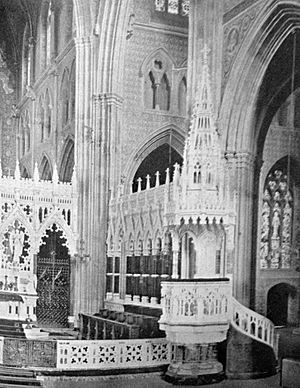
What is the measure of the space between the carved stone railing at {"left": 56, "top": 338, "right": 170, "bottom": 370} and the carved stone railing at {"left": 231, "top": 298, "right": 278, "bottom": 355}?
1373 millimetres

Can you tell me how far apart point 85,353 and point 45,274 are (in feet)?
29.9

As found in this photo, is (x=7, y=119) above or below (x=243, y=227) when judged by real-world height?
above

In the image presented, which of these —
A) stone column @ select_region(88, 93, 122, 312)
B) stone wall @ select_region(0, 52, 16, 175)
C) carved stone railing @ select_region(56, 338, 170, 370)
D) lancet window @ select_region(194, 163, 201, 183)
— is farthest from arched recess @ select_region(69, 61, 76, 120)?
carved stone railing @ select_region(56, 338, 170, 370)

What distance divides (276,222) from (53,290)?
22.5ft

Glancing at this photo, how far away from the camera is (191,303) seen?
1034 centimetres

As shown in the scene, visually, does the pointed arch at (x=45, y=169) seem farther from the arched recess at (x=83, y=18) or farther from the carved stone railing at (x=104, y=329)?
the carved stone railing at (x=104, y=329)

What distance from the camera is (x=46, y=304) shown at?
18938mm

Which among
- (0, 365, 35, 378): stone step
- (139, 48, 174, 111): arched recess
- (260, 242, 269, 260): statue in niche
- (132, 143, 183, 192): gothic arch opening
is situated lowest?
(0, 365, 35, 378): stone step

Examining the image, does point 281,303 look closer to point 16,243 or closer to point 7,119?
point 16,243

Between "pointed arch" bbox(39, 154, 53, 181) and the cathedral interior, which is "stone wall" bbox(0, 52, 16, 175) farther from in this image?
the cathedral interior

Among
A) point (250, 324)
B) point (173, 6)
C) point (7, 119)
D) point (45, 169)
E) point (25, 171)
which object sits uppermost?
point (173, 6)

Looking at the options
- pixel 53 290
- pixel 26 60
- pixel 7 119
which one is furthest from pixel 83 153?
pixel 7 119

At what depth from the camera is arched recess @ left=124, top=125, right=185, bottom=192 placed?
63.7ft

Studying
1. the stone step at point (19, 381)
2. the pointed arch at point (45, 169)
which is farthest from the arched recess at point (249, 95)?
the pointed arch at point (45, 169)
